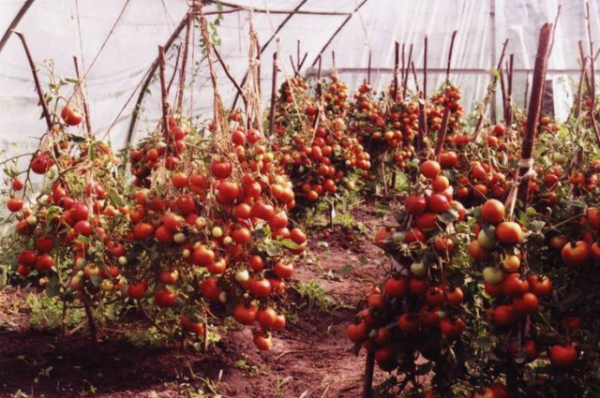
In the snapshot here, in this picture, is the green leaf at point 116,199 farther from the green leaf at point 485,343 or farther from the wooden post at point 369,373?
the green leaf at point 485,343

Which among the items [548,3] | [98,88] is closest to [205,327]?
[98,88]

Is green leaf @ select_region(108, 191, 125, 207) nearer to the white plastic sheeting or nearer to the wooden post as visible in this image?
the white plastic sheeting

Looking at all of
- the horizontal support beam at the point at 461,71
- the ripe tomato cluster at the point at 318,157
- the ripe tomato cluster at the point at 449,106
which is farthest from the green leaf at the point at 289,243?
the horizontal support beam at the point at 461,71

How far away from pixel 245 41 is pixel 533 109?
4.72m

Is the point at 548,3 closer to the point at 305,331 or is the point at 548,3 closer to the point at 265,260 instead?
the point at 305,331

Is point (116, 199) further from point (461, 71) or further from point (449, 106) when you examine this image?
point (461, 71)

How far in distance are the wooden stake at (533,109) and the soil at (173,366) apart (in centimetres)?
50

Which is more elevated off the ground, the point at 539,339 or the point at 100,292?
the point at 539,339

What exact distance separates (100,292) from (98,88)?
2391 mm

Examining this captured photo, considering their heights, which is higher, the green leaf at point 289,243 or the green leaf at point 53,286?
the green leaf at point 289,243

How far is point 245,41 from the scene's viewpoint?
614cm

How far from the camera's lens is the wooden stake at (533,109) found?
171 centimetres

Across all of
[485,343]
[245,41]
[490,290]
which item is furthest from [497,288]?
[245,41]

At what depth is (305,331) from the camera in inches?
Answer: 124
